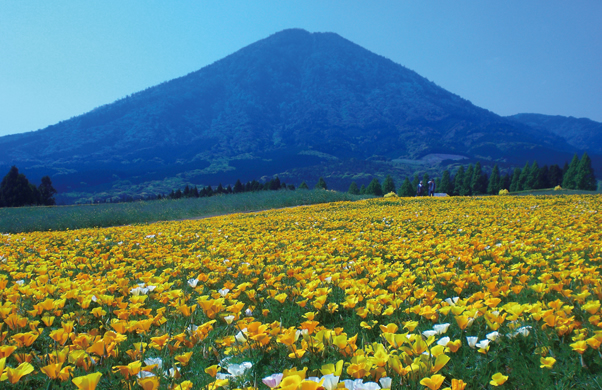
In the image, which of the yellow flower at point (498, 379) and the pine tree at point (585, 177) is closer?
the yellow flower at point (498, 379)

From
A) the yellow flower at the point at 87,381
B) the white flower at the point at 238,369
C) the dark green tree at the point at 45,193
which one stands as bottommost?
the white flower at the point at 238,369

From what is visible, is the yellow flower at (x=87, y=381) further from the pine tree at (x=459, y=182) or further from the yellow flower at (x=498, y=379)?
the pine tree at (x=459, y=182)

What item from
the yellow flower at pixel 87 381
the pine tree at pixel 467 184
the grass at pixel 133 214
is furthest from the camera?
the pine tree at pixel 467 184

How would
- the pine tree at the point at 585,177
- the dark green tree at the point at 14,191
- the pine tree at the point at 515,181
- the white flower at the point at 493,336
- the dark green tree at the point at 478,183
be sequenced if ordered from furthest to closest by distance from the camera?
1. the dark green tree at the point at 478,183
2. the pine tree at the point at 515,181
3. the pine tree at the point at 585,177
4. the dark green tree at the point at 14,191
5. the white flower at the point at 493,336

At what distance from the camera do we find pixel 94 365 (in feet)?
6.22

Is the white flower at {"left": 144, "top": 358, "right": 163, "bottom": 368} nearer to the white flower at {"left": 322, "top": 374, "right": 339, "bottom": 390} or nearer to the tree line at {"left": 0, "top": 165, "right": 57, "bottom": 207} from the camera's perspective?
the white flower at {"left": 322, "top": 374, "right": 339, "bottom": 390}

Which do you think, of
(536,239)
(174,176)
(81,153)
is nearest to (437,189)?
(536,239)

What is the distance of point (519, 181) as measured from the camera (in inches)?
2037

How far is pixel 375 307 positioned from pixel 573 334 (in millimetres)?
1136

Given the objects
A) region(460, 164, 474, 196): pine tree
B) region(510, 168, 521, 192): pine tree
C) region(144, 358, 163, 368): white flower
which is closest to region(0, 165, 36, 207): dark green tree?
region(144, 358, 163, 368): white flower

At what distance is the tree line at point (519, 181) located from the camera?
136 ft

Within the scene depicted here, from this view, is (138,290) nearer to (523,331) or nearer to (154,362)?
(154,362)

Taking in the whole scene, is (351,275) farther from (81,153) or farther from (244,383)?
(81,153)

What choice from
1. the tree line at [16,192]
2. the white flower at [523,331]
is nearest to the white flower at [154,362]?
the white flower at [523,331]
